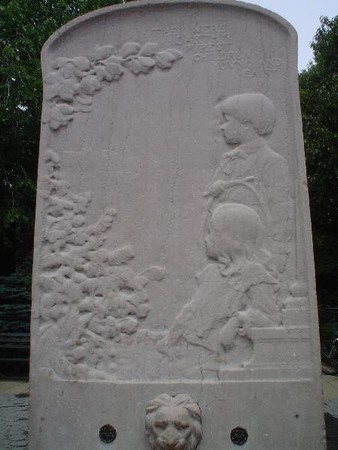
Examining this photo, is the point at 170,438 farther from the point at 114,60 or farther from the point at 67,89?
the point at 114,60

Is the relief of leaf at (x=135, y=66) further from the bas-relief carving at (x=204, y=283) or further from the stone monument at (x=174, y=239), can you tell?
the bas-relief carving at (x=204, y=283)

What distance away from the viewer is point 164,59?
3.81 m

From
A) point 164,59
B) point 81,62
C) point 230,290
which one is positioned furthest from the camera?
point 81,62

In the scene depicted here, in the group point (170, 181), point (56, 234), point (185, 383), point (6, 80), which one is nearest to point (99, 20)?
point (170, 181)

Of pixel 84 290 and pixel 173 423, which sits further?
pixel 84 290

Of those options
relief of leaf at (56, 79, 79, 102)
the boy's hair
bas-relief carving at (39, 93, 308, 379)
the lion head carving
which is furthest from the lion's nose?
relief of leaf at (56, 79, 79, 102)

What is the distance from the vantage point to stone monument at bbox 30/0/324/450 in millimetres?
3307

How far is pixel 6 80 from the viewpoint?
8.57 meters

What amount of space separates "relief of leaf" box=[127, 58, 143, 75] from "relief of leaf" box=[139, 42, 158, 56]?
0.25 feet

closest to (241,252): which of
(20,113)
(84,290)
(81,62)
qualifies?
(84,290)

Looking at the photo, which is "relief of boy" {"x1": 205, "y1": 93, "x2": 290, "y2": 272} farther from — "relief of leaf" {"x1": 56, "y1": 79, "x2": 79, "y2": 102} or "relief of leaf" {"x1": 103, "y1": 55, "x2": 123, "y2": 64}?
"relief of leaf" {"x1": 56, "y1": 79, "x2": 79, "y2": 102}

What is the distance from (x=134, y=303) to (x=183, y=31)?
2.15 m

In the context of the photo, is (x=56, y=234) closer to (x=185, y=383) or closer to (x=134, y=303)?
(x=134, y=303)

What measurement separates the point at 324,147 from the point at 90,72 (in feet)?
25.8
